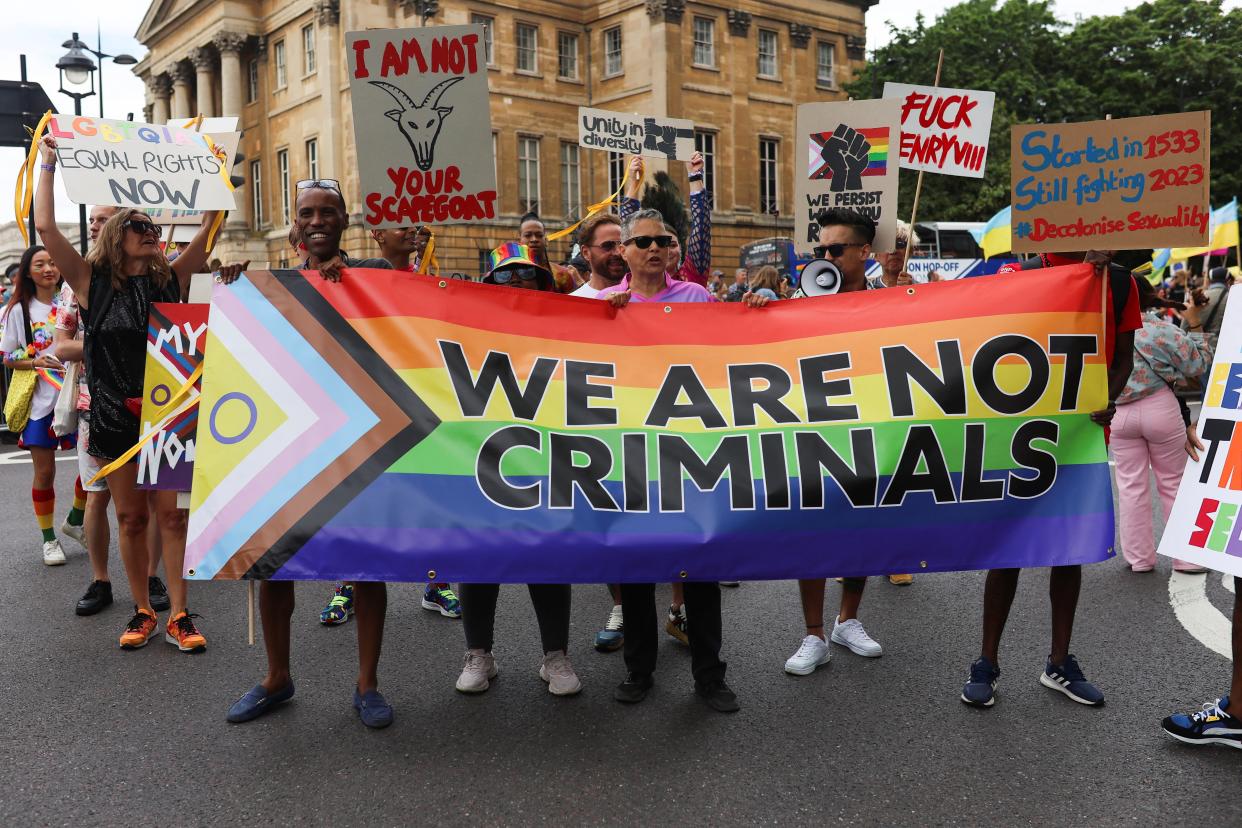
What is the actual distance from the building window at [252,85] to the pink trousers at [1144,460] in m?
45.9

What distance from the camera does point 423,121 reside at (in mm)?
5004

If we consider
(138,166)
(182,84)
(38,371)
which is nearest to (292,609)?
(138,166)

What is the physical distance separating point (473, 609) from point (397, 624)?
1.28 meters

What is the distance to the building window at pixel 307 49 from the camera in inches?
1661

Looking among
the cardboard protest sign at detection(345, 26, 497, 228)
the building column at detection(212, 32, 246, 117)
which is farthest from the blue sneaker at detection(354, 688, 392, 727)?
the building column at detection(212, 32, 246, 117)

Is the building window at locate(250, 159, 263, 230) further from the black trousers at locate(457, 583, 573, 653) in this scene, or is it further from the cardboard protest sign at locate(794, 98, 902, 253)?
the black trousers at locate(457, 583, 573, 653)

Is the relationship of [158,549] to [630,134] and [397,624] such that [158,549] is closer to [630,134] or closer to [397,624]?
[397,624]

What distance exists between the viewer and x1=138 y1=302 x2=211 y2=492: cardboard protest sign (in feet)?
16.2

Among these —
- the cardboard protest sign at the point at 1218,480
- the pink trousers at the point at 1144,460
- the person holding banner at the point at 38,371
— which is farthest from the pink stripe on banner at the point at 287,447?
the pink trousers at the point at 1144,460

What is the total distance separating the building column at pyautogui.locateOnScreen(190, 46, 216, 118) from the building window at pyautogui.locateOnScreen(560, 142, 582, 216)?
650 inches

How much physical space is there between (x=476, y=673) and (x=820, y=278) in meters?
2.24

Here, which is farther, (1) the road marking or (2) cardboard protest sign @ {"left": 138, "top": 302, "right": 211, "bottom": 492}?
(1) the road marking

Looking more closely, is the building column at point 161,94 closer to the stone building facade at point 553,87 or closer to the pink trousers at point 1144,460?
the stone building facade at point 553,87

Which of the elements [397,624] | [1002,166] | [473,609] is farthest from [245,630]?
[1002,166]
